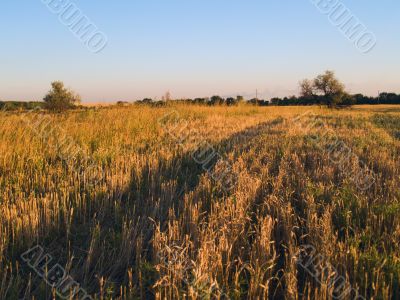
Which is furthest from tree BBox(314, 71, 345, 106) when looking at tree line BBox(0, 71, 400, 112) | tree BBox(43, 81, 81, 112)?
tree BBox(43, 81, 81, 112)

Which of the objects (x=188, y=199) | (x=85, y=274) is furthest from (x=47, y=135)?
(x=85, y=274)

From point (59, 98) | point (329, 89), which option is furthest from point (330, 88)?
point (59, 98)

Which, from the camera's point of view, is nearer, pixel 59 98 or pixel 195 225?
pixel 195 225

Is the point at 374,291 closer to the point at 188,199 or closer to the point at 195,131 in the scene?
the point at 188,199

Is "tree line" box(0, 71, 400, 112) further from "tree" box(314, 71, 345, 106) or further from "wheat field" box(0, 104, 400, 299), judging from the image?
"wheat field" box(0, 104, 400, 299)

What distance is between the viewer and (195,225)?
127 inches

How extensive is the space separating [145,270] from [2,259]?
4.10 ft

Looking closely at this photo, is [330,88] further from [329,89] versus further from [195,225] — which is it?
[195,225]

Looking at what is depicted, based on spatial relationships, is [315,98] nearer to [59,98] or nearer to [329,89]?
[329,89]

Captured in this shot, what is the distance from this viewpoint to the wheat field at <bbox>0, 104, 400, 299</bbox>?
8.02 ft

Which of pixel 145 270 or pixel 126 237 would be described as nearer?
Answer: pixel 145 270

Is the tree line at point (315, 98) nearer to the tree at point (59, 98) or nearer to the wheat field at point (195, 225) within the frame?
the tree at point (59, 98)

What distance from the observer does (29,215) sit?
3.56 metres

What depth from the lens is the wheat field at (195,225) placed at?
2.45m
